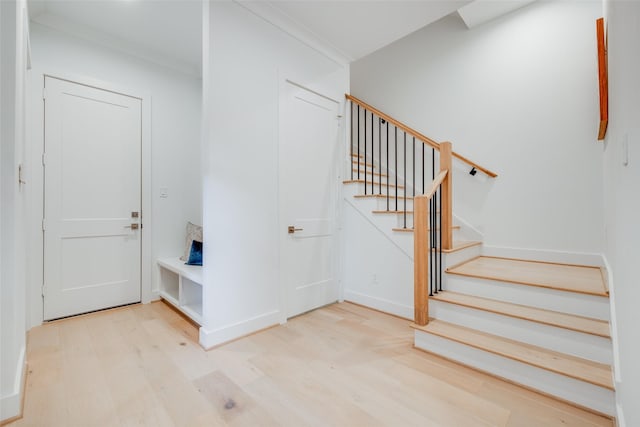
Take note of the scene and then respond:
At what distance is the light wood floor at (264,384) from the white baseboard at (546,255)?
5.65ft

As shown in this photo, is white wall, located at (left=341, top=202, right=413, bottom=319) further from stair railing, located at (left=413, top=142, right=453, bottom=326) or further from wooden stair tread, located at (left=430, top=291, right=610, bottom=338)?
wooden stair tread, located at (left=430, top=291, right=610, bottom=338)

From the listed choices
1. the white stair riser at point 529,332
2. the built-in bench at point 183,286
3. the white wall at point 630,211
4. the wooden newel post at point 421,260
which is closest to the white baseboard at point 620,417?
the white wall at point 630,211

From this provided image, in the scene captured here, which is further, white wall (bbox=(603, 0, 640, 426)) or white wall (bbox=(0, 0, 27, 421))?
white wall (bbox=(0, 0, 27, 421))

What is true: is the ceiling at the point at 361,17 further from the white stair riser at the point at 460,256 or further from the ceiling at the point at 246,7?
the white stair riser at the point at 460,256

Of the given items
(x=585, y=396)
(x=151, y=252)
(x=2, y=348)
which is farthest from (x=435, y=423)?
(x=151, y=252)

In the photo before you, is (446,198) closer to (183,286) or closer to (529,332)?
(529,332)

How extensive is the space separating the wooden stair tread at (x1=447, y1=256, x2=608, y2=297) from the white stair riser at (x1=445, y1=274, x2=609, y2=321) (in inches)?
1.6

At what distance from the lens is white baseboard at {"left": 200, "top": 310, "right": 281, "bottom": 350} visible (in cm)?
215

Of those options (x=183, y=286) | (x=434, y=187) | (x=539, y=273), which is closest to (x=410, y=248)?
(x=434, y=187)

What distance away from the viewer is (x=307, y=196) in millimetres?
2895

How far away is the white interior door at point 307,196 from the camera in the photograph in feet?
8.82

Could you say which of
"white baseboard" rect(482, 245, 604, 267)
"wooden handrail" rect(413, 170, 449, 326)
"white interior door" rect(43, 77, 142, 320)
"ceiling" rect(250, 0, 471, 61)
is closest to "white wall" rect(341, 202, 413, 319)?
"wooden handrail" rect(413, 170, 449, 326)

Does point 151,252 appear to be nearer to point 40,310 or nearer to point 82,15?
point 40,310

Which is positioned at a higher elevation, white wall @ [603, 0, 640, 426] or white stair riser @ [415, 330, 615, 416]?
white wall @ [603, 0, 640, 426]
